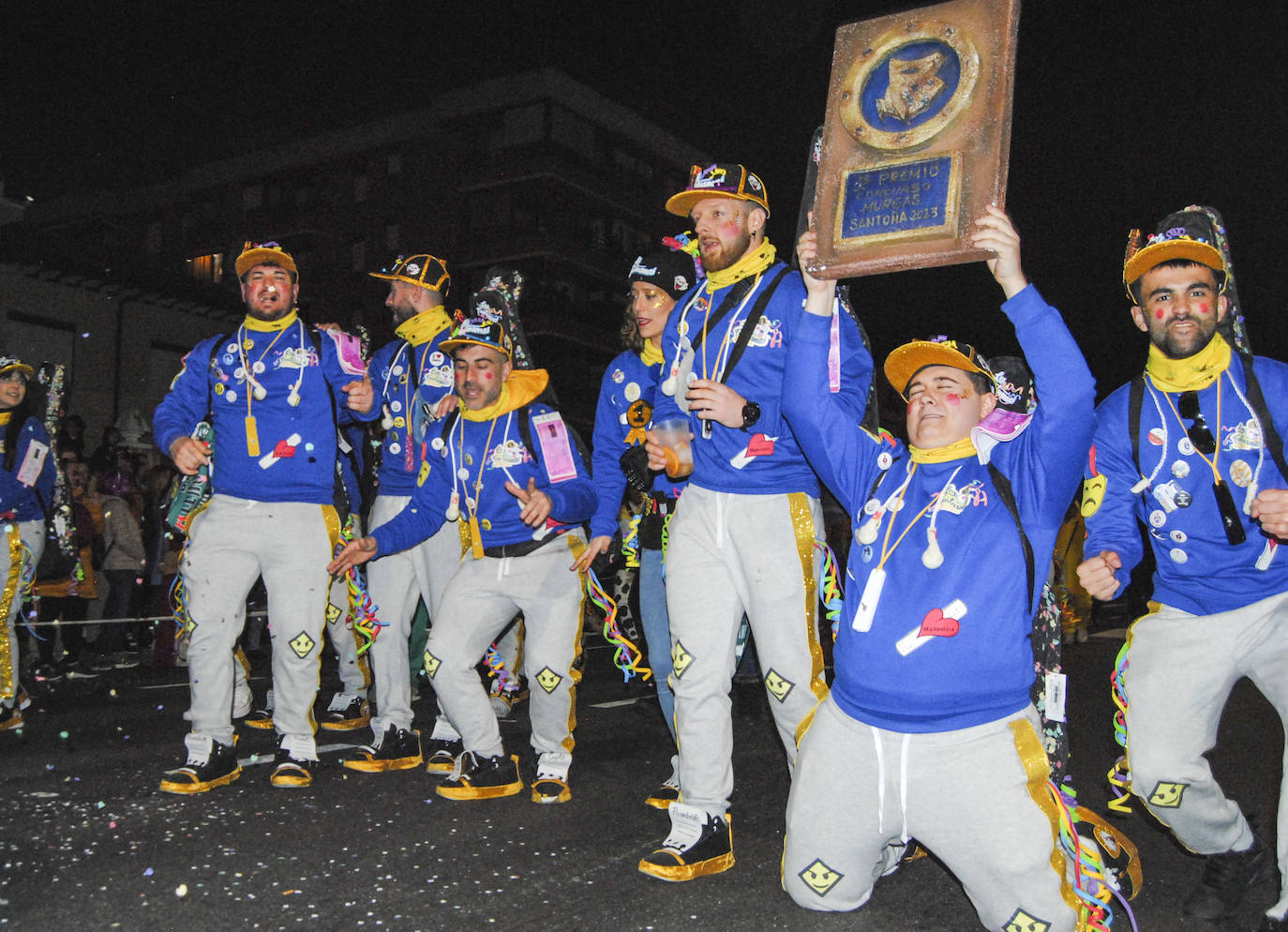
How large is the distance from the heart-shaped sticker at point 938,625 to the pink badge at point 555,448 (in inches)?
107

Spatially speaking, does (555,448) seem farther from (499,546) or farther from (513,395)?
(499,546)

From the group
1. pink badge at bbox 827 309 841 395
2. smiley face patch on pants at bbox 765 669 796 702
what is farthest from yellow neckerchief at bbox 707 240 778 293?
smiley face patch on pants at bbox 765 669 796 702

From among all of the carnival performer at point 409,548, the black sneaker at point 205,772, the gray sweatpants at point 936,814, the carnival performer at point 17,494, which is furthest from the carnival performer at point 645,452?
the carnival performer at point 17,494

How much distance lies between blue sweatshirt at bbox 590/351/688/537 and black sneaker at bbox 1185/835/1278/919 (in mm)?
2588

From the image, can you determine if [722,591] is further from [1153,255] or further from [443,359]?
[443,359]

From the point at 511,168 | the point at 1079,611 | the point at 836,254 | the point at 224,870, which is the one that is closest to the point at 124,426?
the point at 1079,611

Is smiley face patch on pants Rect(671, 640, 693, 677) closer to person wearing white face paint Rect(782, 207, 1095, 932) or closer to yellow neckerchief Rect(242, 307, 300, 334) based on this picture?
person wearing white face paint Rect(782, 207, 1095, 932)

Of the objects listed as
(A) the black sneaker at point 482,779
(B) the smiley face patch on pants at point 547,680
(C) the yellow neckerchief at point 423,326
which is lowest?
(A) the black sneaker at point 482,779

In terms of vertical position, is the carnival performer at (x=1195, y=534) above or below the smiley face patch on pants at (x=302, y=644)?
above

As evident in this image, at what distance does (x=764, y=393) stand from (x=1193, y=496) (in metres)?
1.68

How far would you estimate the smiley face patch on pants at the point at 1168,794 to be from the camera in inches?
152

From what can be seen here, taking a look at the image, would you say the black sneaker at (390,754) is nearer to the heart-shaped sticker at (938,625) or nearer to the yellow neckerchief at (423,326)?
the yellow neckerchief at (423,326)

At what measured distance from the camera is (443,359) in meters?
6.89

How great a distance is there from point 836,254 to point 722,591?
148 centimetres
